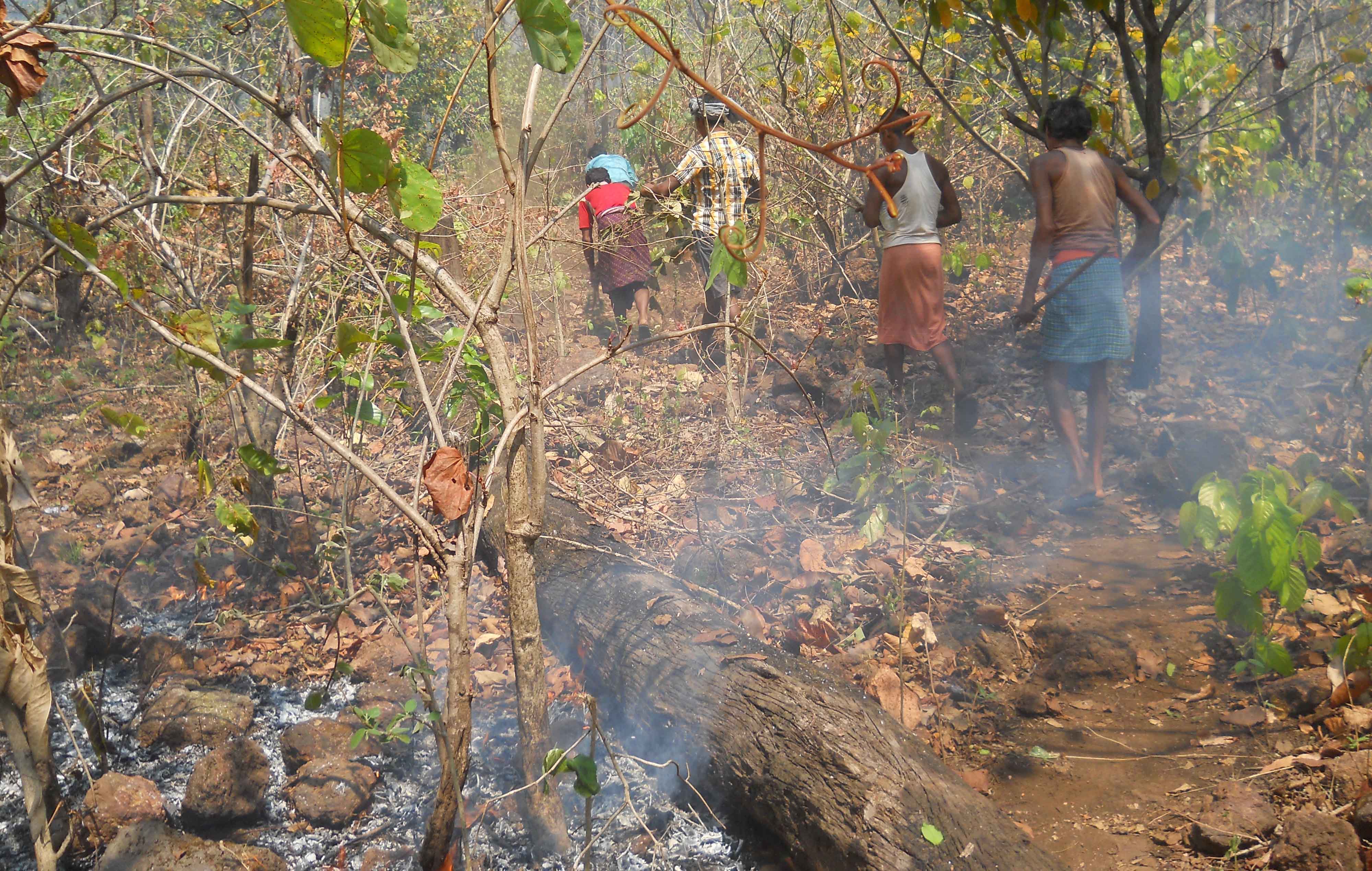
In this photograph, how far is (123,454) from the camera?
537cm

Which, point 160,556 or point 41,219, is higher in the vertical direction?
point 41,219

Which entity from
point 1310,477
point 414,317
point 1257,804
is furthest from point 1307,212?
point 414,317

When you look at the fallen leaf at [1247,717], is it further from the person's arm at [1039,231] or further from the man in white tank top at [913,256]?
the man in white tank top at [913,256]

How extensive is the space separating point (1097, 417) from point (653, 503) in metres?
2.24

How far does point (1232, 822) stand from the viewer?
6.50ft

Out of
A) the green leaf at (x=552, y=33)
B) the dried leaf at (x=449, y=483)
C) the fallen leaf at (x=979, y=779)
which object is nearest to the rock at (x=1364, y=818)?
the fallen leaf at (x=979, y=779)

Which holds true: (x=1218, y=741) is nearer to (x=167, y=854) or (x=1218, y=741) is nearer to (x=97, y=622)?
(x=167, y=854)

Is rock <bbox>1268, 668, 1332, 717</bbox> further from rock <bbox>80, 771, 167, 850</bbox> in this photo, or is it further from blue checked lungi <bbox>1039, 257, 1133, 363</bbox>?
rock <bbox>80, 771, 167, 850</bbox>

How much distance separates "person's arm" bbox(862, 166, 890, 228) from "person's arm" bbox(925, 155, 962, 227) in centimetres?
23

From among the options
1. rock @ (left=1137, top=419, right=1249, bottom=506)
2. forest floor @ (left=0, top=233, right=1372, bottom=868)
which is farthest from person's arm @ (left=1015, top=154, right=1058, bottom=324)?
rock @ (left=1137, top=419, right=1249, bottom=506)

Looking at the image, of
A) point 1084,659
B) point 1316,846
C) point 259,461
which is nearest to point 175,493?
point 259,461

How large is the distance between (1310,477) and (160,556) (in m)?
5.19

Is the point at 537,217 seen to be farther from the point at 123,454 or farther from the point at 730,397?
the point at 123,454

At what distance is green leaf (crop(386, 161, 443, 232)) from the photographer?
1.79 metres
